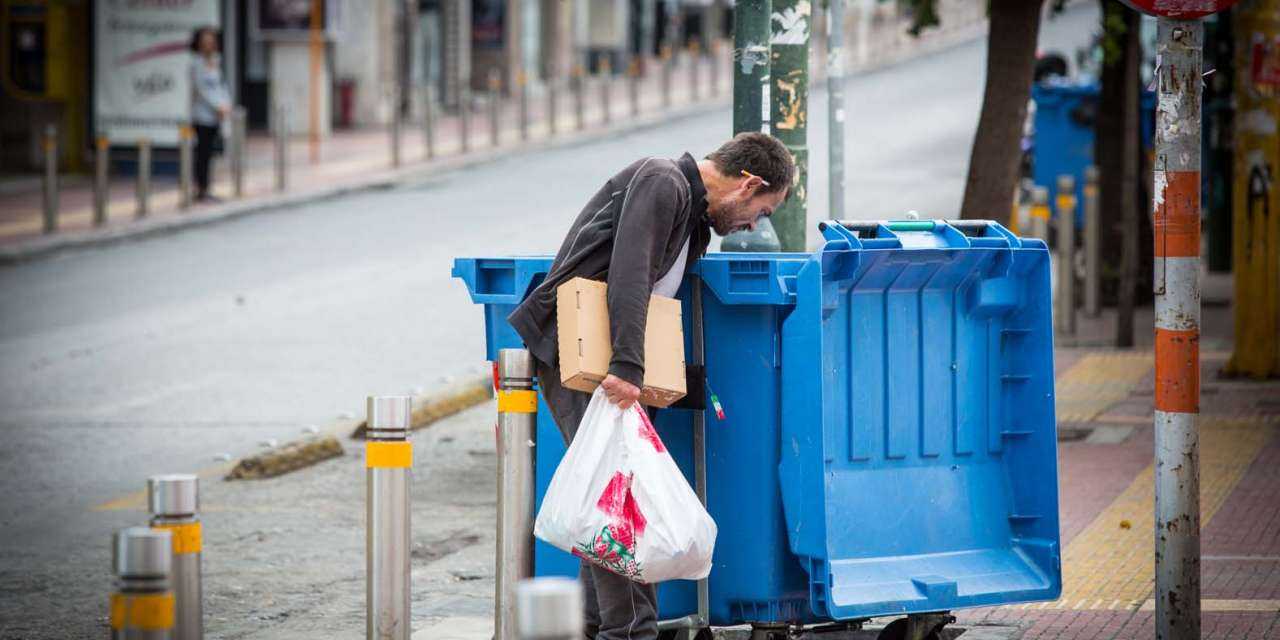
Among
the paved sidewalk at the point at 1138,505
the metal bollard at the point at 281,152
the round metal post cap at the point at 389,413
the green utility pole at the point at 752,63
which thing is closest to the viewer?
the round metal post cap at the point at 389,413

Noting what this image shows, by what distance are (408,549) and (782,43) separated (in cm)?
343

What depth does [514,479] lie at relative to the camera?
5914 mm

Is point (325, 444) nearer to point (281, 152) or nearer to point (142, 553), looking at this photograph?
point (142, 553)

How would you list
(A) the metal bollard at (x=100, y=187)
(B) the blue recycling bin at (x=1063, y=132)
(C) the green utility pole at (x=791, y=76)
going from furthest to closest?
(A) the metal bollard at (x=100, y=187)
(B) the blue recycling bin at (x=1063, y=132)
(C) the green utility pole at (x=791, y=76)

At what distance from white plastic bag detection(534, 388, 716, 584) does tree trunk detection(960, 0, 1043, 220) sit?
6.04 metres

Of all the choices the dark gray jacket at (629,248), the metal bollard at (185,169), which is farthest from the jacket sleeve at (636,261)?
the metal bollard at (185,169)

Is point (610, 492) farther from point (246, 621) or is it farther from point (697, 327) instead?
point (246, 621)

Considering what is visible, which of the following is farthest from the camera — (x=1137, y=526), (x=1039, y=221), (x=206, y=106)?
(x=206, y=106)

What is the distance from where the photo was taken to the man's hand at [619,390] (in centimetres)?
561

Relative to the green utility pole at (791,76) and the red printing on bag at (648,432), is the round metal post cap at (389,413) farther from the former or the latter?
the green utility pole at (791,76)

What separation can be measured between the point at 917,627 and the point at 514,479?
138cm

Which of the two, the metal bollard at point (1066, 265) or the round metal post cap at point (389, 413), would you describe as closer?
the round metal post cap at point (389, 413)

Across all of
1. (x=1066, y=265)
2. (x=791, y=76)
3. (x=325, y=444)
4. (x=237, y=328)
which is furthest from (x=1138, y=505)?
(x=237, y=328)

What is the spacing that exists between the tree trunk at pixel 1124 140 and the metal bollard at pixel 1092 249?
280mm
